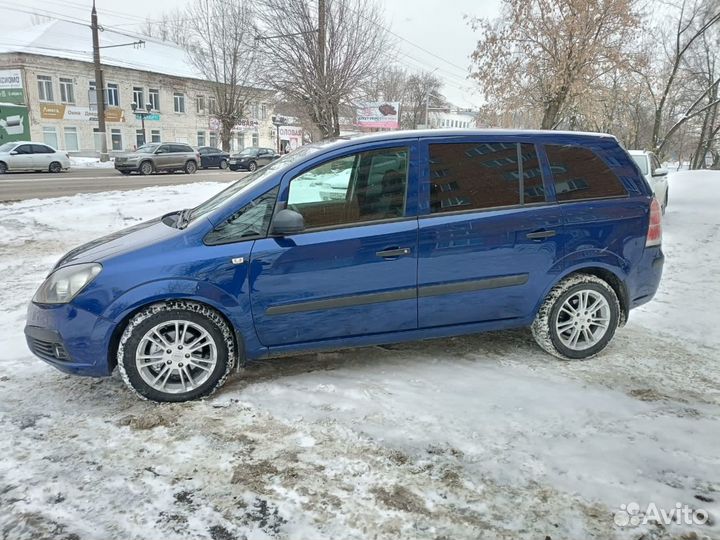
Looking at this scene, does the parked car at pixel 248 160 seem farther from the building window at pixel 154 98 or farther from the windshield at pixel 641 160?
the windshield at pixel 641 160

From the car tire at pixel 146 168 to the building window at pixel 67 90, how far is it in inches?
822

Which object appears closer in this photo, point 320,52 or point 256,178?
point 256,178

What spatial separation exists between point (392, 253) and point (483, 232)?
688 mm

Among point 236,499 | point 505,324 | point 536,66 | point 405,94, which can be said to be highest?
point 405,94

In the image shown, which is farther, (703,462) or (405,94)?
A: (405,94)

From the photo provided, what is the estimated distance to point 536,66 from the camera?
50.9 feet

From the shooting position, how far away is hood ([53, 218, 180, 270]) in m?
3.37

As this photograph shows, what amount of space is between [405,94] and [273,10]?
53.5m

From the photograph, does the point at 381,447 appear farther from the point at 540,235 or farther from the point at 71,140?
the point at 71,140

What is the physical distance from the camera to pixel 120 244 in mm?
3543

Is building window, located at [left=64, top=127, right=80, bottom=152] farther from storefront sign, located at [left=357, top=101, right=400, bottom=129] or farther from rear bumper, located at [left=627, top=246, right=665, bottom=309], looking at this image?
rear bumper, located at [left=627, top=246, right=665, bottom=309]

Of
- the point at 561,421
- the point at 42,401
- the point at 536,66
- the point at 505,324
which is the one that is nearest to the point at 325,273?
the point at 505,324

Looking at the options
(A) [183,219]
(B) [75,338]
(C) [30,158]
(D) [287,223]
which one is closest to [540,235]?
(D) [287,223]

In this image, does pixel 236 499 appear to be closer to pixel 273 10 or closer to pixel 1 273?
pixel 1 273
